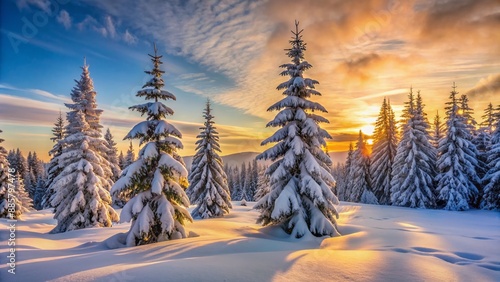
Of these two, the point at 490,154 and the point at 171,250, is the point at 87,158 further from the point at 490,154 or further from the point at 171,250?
the point at 490,154

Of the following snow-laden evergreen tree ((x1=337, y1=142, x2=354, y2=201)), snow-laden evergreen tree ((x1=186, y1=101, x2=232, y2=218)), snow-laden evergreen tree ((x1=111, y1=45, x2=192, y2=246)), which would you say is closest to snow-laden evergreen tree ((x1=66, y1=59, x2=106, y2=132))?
snow-laden evergreen tree ((x1=186, y1=101, x2=232, y2=218))

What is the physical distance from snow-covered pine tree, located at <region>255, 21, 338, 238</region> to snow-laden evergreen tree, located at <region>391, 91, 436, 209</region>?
20.2m

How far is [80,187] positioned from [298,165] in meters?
16.4

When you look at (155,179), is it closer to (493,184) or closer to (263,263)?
(263,263)

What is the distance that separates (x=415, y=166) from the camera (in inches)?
1136

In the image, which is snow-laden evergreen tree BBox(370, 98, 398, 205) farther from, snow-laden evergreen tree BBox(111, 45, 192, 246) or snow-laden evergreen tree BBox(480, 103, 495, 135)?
snow-laden evergreen tree BBox(111, 45, 192, 246)

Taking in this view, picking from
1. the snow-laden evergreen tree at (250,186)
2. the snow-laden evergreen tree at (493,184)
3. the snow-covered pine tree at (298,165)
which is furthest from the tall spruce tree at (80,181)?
the snow-laden evergreen tree at (250,186)

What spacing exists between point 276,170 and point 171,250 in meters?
6.65

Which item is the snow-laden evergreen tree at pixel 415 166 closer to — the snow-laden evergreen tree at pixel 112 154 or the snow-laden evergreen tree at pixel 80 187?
the snow-laden evergreen tree at pixel 80 187

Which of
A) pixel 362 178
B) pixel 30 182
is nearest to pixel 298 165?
pixel 362 178

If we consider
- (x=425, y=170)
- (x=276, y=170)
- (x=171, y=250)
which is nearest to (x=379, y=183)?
(x=425, y=170)

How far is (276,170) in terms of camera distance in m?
13.7

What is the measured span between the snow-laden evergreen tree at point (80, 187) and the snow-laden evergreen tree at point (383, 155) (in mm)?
33014

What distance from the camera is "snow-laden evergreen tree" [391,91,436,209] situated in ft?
93.8
